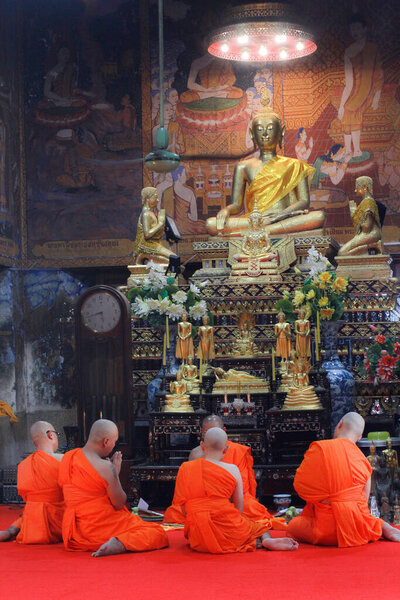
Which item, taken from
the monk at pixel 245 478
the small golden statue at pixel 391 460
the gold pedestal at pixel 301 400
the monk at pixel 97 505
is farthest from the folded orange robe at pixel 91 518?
the gold pedestal at pixel 301 400

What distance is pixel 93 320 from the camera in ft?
26.7

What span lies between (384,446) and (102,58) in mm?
6825

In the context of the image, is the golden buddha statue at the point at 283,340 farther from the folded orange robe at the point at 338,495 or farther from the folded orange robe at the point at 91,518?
the folded orange robe at the point at 91,518

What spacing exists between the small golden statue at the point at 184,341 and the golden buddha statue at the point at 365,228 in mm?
2304

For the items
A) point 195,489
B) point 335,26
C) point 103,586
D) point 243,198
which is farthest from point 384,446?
point 335,26

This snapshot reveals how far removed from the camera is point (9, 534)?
255 inches

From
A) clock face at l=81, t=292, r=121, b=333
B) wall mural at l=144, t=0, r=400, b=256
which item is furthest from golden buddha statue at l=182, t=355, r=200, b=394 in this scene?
wall mural at l=144, t=0, r=400, b=256

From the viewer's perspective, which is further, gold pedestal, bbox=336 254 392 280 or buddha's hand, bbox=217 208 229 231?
buddha's hand, bbox=217 208 229 231

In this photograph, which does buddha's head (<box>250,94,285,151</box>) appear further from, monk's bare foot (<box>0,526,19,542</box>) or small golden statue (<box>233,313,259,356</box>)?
monk's bare foot (<box>0,526,19,542</box>)

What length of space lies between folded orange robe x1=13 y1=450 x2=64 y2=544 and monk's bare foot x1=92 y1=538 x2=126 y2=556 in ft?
2.07

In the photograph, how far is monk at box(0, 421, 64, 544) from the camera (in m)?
6.33

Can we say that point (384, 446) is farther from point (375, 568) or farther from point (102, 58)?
point (102, 58)

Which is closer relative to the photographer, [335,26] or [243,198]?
[243,198]

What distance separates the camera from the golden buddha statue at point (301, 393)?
783 cm
